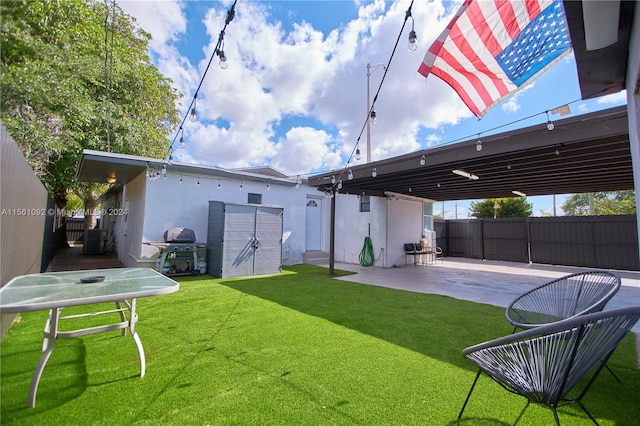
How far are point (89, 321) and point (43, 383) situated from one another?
69.6 inches

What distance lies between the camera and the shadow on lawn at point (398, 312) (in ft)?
10.9

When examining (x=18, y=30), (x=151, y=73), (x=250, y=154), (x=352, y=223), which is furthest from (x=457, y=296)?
(x=151, y=73)

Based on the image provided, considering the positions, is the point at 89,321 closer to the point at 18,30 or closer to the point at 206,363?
the point at 206,363

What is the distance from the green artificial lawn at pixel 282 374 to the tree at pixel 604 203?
18.3m

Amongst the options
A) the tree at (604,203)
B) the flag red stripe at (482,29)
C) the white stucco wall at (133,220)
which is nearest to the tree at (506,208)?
the tree at (604,203)

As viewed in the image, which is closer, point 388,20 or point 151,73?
point 388,20

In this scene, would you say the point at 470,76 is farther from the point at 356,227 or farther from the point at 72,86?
the point at 72,86

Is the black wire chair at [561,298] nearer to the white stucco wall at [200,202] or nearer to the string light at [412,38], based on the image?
the string light at [412,38]

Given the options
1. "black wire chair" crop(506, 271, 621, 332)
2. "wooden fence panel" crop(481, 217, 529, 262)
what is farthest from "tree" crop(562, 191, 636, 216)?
"black wire chair" crop(506, 271, 621, 332)

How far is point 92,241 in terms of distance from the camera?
1136 centimetres

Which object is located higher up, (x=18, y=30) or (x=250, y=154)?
(x=250, y=154)

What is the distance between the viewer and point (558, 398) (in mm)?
1606

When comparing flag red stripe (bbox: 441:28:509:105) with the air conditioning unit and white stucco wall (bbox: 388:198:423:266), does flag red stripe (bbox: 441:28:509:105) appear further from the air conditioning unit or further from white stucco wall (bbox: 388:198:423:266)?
the air conditioning unit

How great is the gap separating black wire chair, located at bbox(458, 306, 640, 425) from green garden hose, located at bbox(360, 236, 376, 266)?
8.41 metres
